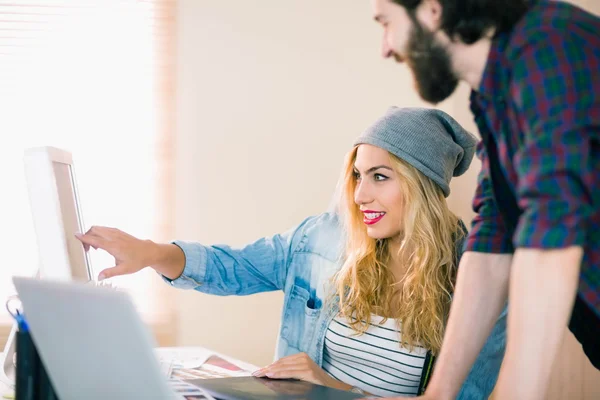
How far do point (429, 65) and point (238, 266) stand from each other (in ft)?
3.49

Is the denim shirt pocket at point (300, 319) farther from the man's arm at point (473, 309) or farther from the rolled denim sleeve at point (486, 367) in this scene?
the man's arm at point (473, 309)

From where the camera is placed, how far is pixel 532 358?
79cm

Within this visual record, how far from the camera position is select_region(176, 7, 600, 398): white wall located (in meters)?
2.84

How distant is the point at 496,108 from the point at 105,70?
225 centimetres

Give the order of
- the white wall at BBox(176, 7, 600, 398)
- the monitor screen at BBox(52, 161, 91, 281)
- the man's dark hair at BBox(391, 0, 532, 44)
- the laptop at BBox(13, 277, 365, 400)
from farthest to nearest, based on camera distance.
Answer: the white wall at BBox(176, 7, 600, 398)
the monitor screen at BBox(52, 161, 91, 281)
the man's dark hair at BBox(391, 0, 532, 44)
the laptop at BBox(13, 277, 365, 400)

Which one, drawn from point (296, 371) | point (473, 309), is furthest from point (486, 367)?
point (473, 309)

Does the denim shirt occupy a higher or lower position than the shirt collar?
lower

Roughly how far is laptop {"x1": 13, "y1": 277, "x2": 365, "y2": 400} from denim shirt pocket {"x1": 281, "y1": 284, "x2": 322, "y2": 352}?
3.43 ft

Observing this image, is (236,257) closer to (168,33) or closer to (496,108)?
(496,108)

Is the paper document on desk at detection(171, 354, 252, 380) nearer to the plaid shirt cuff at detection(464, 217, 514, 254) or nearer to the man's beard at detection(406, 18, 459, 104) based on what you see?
the plaid shirt cuff at detection(464, 217, 514, 254)

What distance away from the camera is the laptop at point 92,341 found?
0.69 meters

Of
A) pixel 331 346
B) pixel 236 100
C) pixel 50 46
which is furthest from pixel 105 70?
pixel 331 346

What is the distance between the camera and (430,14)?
87 cm

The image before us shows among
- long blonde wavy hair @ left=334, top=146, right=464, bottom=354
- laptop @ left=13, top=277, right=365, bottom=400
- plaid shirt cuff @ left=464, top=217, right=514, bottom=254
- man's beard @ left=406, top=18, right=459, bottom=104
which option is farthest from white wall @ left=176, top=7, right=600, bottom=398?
laptop @ left=13, top=277, right=365, bottom=400
